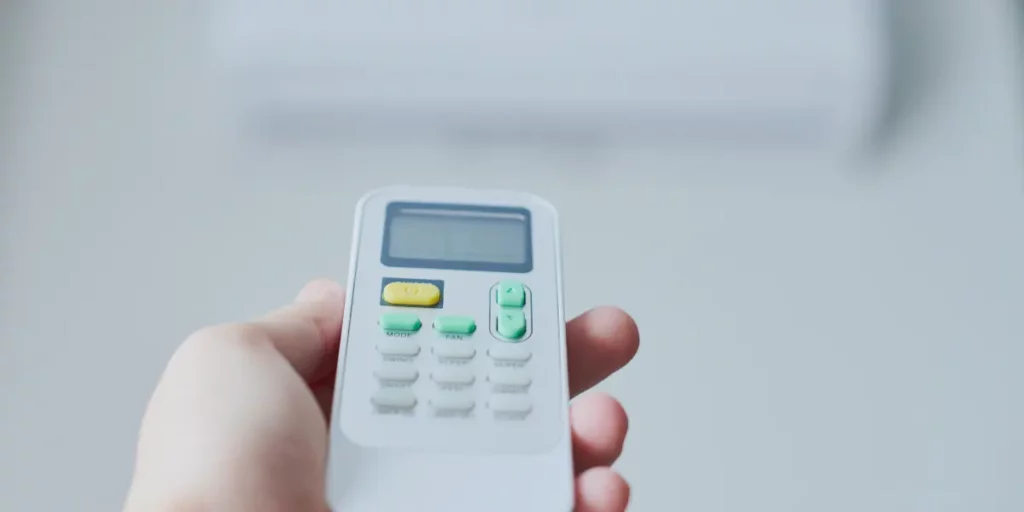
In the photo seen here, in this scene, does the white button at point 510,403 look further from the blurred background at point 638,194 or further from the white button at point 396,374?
the blurred background at point 638,194

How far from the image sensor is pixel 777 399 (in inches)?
27.4

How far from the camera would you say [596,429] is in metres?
0.44

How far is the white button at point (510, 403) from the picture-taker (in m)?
0.43

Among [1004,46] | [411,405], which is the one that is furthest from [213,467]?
[1004,46]

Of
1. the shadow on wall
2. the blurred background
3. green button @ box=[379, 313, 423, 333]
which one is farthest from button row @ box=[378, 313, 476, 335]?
the shadow on wall

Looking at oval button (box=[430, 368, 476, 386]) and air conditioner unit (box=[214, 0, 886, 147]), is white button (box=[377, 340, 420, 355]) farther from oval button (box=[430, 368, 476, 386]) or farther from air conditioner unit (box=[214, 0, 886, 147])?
air conditioner unit (box=[214, 0, 886, 147])

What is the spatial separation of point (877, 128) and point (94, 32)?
61cm

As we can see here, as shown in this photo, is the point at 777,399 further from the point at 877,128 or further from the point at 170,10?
the point at 170,10

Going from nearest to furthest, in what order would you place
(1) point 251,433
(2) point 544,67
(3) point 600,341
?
(1) point 251,433 → (3) point 600,341 → (2) point 544,67

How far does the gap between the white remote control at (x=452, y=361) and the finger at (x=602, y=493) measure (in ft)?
0.04

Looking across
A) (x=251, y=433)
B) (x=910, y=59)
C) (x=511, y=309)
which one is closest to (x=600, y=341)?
(x=511, y=309)

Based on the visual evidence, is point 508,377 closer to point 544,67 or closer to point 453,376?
point 453,376

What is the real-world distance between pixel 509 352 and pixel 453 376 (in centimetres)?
3

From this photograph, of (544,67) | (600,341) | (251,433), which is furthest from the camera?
(544,67)
